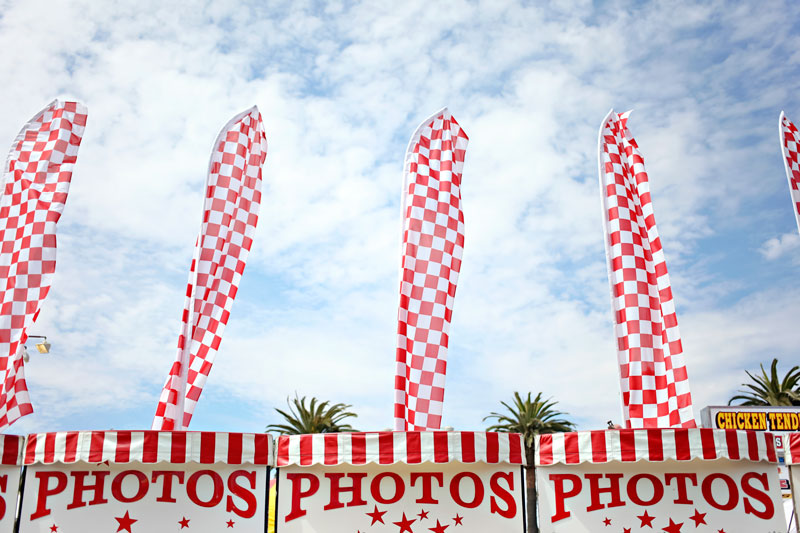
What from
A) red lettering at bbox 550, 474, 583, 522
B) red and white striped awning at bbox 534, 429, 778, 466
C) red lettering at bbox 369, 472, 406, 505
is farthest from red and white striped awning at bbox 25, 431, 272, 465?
red and white striped awning at bbox 534, 429, 778, 466

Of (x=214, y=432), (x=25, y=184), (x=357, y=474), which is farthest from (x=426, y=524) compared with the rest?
(x=25, y=184)

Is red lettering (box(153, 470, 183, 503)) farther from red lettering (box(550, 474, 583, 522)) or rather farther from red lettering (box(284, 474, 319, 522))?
red lettering (box(550, 474, 583, 522))

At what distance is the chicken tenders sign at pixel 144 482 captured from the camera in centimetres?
967

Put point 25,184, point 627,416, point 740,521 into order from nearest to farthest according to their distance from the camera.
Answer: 1. point 740,521
2. point 627,416
3. point 25,184

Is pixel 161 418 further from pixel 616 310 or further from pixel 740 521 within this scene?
pixel 740 521

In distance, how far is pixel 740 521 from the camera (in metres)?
9.54

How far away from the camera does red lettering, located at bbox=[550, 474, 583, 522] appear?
9.65 m

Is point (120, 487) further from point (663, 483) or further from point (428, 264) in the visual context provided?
point (663, 483)

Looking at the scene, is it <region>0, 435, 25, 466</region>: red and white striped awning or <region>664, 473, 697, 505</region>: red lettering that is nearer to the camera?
<region>664, 473, 697, 505</region>: red lettering

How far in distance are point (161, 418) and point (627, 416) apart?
7399mm

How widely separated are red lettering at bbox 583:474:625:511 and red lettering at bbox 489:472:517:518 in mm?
992

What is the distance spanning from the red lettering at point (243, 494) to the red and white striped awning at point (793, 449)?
740cm

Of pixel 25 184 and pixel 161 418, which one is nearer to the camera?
pixel 161 418

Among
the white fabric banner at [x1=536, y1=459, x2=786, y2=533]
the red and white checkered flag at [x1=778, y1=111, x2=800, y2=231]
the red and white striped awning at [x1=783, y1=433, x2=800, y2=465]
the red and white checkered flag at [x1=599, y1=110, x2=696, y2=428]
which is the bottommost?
the white fabric banner at [x1=536, y1=459, x2=786, y2=533]
